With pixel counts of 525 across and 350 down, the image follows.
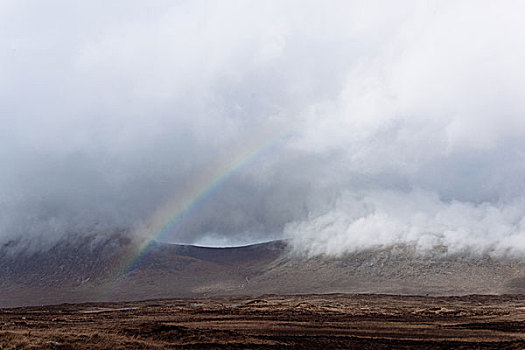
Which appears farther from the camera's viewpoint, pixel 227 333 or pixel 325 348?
pixel 227 333

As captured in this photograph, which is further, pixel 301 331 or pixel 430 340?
pixel 301 331

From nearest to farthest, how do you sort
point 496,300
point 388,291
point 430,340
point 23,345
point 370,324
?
point 23,345
point 430,340
point 370,324
point 496,300
point 388,291

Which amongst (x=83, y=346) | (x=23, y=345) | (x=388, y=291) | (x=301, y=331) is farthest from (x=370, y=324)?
(x=388, y=291)

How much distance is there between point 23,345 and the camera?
39.1 metres

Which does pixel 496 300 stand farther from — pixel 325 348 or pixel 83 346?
pixel 83 346

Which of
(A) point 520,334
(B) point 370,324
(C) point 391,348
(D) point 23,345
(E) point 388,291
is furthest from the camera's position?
(E) point 388,291

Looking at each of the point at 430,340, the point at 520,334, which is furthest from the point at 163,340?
Answer: the point at 520,334

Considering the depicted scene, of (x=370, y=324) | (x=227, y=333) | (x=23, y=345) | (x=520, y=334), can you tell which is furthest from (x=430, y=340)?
(x=23, y=345)

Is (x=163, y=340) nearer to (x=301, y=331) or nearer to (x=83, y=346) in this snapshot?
(x=83, y=346)

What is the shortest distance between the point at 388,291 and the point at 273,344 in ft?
542

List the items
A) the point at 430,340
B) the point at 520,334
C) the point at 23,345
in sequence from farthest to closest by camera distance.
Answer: the point at 520,334, the point at 430,340, the point at 23,345

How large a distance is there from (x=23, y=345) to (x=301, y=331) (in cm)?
2516

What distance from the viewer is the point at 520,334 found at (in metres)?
50.2

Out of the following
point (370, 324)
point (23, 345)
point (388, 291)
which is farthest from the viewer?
point (388, 291)
